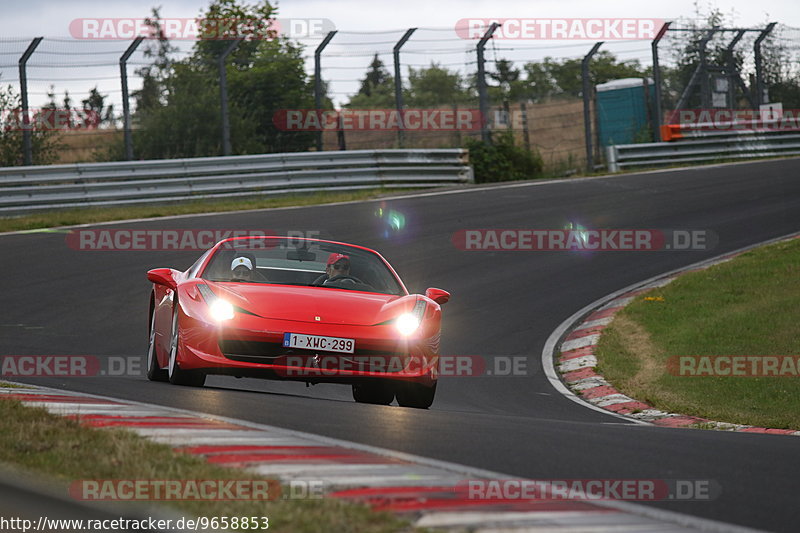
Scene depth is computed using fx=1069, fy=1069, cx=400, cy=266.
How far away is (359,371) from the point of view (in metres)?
7.26

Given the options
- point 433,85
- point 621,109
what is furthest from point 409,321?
point 433,85

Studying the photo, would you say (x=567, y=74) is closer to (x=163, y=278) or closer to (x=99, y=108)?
(x=99, y=108)

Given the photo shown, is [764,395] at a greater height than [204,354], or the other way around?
[204,354]

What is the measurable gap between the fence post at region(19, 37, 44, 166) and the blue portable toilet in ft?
58.1

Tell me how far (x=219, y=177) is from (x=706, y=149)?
1280 centimetres

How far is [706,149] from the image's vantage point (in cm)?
2678

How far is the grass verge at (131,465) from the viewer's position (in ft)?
11.2

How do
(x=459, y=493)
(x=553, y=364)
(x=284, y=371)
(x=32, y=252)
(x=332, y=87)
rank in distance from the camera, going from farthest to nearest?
1. (x=332, y=87)
2. (x=32, y=252)
3. (x=553, y=364)
4. (x=284, y=371)
5. (x=459, y=493)

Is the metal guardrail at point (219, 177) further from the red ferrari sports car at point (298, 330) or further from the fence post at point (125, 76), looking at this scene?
the red ferrari sports car at point (298, 330)

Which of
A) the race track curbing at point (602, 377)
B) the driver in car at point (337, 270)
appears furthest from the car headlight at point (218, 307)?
the race track curbing at point (602, 377)

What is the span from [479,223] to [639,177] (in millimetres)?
6857

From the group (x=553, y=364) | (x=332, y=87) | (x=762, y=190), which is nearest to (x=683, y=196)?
(x=762, y=190)

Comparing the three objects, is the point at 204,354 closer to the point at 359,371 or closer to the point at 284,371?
the point at 284,371

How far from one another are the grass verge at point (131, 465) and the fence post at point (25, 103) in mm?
15943
